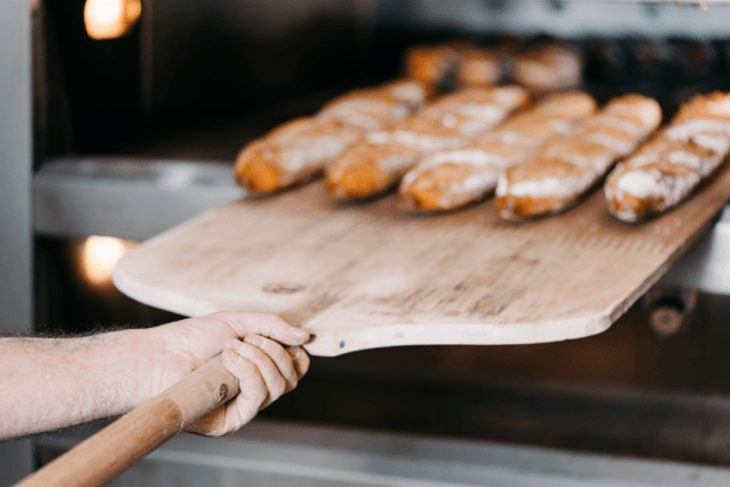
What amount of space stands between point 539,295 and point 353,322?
0.21 meters

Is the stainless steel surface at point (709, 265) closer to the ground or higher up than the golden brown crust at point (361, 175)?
closer to the ground

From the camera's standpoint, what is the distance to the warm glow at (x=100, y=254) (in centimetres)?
175

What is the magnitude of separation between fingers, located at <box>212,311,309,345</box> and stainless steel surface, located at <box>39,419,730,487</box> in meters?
0.52

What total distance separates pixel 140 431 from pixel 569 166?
84 cm

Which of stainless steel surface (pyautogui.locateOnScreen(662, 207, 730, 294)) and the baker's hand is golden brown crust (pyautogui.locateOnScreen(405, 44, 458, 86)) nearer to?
stainless steel surface (pyautogui.locateOnScreen(662, 207, 730, 294))

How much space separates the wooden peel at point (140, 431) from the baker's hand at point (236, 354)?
0.11 ft

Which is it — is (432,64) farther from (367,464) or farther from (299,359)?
(299,359)

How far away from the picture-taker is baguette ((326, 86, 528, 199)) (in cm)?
158

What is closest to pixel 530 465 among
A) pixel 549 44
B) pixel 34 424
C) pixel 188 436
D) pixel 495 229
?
pixel 495 229

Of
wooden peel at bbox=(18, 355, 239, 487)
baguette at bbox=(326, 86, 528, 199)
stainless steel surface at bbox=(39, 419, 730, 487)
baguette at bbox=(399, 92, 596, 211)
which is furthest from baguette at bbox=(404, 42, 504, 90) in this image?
wooden peel at bbox=(18, 355, 239, 487)

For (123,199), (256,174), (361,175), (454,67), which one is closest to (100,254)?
(123,199)

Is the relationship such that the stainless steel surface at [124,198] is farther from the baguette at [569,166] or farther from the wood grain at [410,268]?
the baguette at [569,166]

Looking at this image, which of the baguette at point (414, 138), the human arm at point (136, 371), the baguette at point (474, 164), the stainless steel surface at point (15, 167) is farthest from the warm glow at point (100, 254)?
the human arm at point (136, 371)

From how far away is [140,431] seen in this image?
0.87 m
